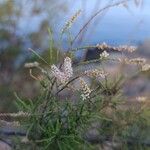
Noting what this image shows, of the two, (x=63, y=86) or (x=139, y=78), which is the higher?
(x=63, y=86)

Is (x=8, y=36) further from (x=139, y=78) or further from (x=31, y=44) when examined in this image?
(x=139, y=78)

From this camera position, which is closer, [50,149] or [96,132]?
[50,149]

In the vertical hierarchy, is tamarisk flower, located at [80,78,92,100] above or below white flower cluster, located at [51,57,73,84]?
below

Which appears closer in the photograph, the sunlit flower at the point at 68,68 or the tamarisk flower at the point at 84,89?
the sunlit flower at the point at 68,68

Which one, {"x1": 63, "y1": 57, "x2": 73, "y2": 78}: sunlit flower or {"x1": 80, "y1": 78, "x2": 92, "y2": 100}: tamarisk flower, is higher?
{"x1": 63, "y1": 57, "x2": 73, "y2": 78}: sunlit flower

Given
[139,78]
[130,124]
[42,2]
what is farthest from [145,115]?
[42,2]

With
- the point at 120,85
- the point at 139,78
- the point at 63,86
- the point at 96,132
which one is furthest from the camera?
the point at 139,78

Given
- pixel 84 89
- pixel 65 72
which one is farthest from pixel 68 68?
pixel 84 89

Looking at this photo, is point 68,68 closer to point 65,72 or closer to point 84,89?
point 65,72

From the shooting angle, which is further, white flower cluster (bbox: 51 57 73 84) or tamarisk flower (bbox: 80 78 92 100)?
tamarisk flower (bbox: 80 78 92 100)

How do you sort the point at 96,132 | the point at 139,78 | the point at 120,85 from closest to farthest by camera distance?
the point at 120,85
the point at 96,132
the point at 139,78

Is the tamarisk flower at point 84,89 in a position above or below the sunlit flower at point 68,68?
below
